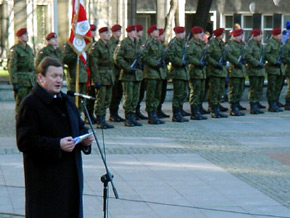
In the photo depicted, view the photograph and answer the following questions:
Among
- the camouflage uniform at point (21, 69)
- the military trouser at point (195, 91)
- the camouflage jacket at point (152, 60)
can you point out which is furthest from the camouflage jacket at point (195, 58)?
the camouflage uniform at point (21, 69)

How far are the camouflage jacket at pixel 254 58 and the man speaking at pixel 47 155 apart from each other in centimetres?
1221

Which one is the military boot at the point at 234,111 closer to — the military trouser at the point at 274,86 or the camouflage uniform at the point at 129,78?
the military trouser at the point at 274,86

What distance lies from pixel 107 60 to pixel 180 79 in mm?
1939

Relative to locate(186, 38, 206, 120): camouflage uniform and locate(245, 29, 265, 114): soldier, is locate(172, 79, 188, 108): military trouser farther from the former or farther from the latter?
locate(245, 29, 265, 114): soldier

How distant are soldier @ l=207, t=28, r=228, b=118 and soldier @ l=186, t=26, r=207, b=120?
1.08 feet

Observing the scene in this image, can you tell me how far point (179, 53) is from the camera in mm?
16328

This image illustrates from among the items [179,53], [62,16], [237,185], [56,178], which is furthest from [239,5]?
[56,178]

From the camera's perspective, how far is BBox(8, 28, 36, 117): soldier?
48.4 ft

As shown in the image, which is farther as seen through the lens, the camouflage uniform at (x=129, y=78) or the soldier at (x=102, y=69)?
Result: the camouflage uniform at (x=129, y=78)

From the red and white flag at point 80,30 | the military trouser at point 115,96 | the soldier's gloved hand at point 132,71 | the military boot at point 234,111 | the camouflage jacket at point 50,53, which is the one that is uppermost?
the red and white flag at point 80,30

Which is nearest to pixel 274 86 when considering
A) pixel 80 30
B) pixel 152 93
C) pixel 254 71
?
pixel 254 71

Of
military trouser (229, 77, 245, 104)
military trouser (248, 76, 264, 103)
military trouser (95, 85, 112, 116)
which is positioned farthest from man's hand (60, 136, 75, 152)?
military trouser (248, 76, 264, 103)

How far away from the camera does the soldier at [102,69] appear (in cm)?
1502

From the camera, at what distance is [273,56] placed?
724 inches
